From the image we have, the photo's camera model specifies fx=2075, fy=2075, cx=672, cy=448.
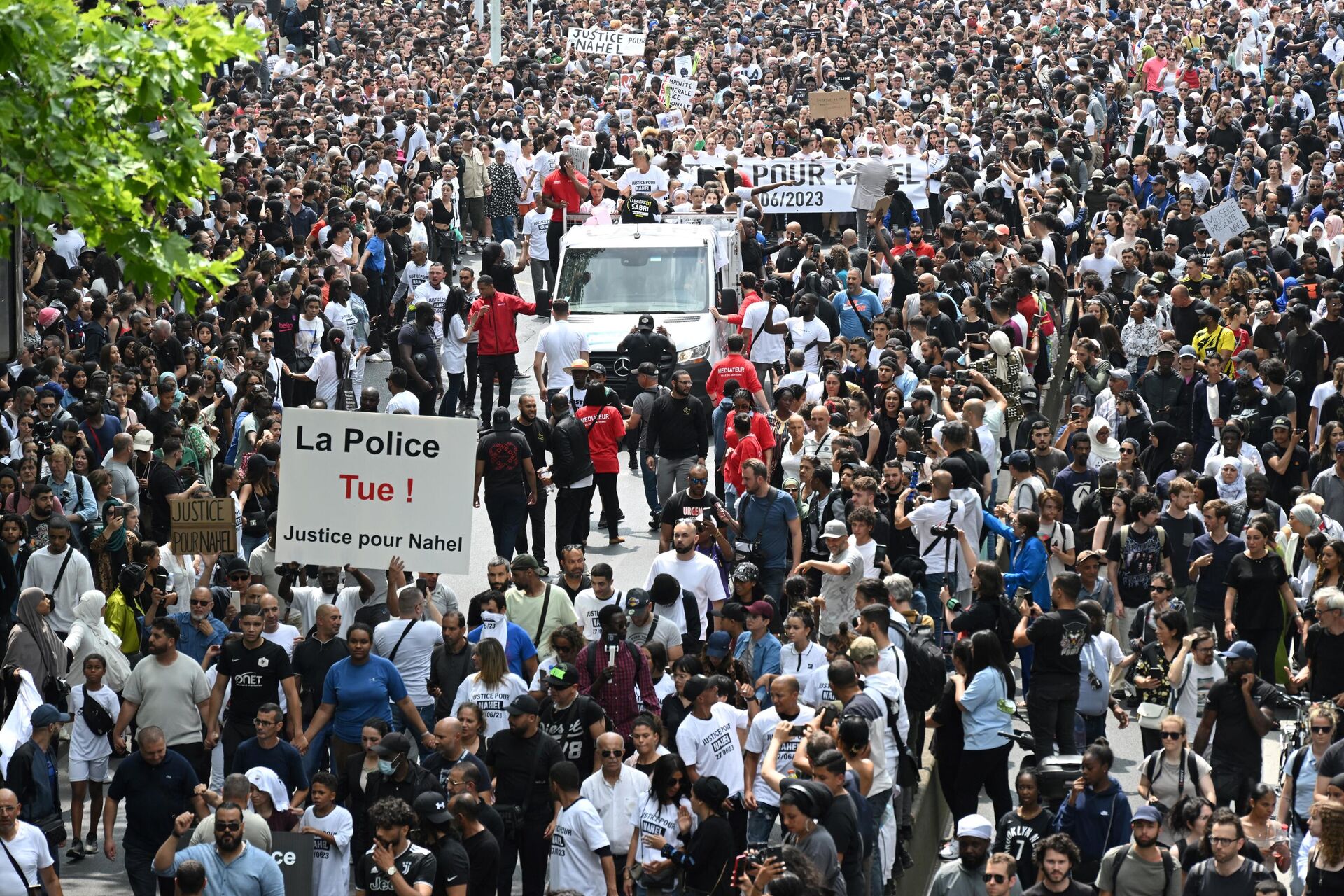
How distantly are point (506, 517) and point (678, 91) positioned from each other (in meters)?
19.9

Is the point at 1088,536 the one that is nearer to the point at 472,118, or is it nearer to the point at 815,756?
the point at 815,756

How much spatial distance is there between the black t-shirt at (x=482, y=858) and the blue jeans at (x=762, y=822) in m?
1.46

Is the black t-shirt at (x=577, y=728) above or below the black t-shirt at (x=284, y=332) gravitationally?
below

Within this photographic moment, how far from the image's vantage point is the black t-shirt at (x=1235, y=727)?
12.8 metres

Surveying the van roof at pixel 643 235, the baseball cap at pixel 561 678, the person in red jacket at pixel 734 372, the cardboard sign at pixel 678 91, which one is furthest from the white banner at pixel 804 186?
the baseball cap at pixel 561 678

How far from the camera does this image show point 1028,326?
67.9 ft

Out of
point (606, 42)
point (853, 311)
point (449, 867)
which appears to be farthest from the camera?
point (606, 42)

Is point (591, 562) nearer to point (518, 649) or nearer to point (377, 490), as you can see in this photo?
point (518, 649)

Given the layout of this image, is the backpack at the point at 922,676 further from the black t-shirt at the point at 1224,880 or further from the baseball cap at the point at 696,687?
the black t-shirt at the point at 1224,880

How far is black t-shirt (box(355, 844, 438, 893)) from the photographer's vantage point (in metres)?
10.9

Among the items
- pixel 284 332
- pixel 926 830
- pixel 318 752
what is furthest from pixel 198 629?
pixel 284 332

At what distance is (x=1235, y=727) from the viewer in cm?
1276

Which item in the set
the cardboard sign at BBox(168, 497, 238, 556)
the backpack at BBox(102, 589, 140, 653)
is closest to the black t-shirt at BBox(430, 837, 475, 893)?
the cardboard sign at BBox(168, 497, 238, 556)

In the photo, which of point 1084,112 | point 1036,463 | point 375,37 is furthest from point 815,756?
point 375,37
